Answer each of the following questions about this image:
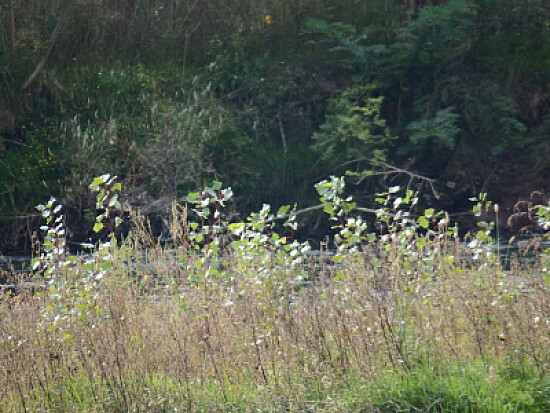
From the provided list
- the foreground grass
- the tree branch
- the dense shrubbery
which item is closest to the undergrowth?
the foreground grass

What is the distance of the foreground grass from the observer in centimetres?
448

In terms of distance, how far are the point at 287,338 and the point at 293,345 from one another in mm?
81

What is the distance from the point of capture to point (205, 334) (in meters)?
5.28

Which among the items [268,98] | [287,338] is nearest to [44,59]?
[268,98]

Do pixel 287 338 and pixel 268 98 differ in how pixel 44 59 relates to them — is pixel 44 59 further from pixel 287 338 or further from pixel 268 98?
pixel 287 338

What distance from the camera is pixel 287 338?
5.16 meters

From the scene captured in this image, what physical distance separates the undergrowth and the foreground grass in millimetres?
11

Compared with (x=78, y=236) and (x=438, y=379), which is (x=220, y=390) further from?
(x=78, y=236)

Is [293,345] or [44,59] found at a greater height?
[44,59]

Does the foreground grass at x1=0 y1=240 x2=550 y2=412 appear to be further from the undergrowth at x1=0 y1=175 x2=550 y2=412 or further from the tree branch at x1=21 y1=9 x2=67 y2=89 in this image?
the tree branch at x1=21 y1=9 x2=67 y2=89

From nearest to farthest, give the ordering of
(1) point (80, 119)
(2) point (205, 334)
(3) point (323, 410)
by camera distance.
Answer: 1. (3) point (323, 410)
2. (2) point (205, 334)
3. (1) point (80, 119)

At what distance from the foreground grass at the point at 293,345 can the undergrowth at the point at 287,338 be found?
1cm

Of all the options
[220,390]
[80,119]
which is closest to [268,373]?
[220,390]

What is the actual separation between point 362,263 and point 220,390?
127cm
